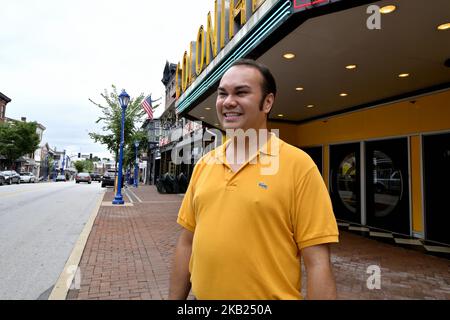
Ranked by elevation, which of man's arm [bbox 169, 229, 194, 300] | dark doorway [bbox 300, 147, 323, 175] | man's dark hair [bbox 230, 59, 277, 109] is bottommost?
man's arm [bbox 169, 229, 194, 300]

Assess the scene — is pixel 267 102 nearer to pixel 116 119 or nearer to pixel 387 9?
pixel 387 9

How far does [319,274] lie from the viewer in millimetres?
1130

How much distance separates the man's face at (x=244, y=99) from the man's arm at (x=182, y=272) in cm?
64

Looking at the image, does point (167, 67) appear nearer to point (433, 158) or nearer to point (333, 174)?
point (333, 174)

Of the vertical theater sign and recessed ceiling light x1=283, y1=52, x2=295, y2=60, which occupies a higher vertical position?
the vertical theater sign

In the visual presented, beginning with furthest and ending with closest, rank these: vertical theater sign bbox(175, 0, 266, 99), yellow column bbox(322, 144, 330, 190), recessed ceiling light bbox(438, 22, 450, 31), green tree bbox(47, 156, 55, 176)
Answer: green tree bbox(47, 156, 55, 176)
yellow column bbox(322, 144, 330, 190)
vertical theater sign bbox(175, 0, 266, 99)
recessed ceiling light bbox(438, 22, 450, 31)

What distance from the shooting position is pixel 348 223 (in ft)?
31.0

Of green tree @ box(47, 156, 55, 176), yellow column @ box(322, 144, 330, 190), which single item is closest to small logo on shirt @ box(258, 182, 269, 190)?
yellow column @ box(322, 144, 330, 190)

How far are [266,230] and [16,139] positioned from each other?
49.1 metres

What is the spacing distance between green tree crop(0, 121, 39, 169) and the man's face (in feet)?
159

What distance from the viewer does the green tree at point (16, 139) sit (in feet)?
132

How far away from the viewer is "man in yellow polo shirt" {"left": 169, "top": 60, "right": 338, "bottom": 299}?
1.16 metres

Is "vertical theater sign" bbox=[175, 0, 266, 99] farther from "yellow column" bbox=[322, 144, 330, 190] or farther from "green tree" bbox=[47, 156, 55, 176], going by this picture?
"green tree" bbox=[47, 156, 55, 176]
